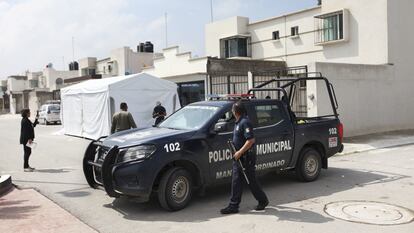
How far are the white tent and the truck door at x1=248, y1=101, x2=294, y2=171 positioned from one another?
33.6 ft

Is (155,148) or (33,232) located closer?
(33,232)

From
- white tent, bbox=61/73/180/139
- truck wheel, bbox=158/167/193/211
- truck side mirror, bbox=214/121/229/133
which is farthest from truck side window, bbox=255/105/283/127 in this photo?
white tent, bbox=61/73/180/139

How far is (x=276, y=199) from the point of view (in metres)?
7.55

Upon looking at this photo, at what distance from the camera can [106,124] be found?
17.8 metres

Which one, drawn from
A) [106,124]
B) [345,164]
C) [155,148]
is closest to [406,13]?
[345,164]

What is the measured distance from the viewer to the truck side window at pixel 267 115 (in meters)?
8.16

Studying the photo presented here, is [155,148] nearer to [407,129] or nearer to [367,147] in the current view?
[367,147]

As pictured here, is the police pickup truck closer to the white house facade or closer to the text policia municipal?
the text policia municipal

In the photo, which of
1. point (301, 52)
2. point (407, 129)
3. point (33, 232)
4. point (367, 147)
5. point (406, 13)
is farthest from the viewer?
point (301, 52)

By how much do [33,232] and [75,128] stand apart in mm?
15331

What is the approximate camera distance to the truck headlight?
263 inches

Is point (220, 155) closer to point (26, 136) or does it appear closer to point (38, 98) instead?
point (26, 136)

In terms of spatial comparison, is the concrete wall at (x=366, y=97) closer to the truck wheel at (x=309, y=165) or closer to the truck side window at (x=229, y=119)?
the truck wheel at (x=309, y=165)

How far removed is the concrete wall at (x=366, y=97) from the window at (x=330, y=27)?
5.29 meters
